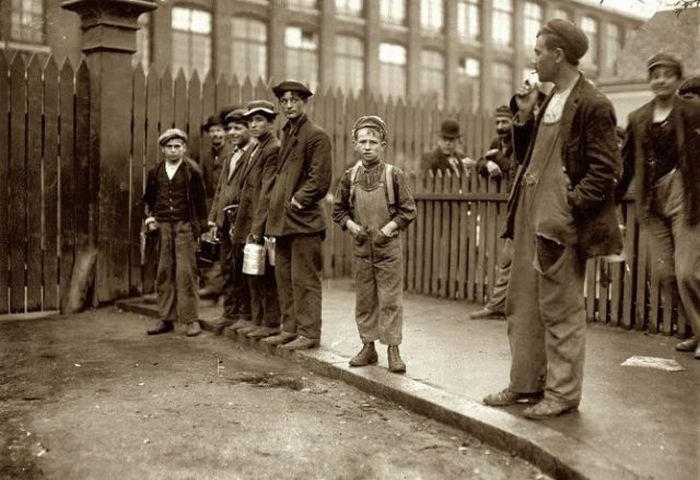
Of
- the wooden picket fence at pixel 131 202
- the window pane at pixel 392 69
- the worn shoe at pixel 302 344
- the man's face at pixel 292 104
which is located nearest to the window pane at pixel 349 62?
the window pane at pixel 392 69

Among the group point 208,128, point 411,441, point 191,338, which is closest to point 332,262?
point 208,128

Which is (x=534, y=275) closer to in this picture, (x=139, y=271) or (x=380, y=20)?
(x=139, y=271)

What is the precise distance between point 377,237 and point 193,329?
2.80m

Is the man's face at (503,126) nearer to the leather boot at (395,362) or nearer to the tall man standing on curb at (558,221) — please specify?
the leather boot at (395,362)

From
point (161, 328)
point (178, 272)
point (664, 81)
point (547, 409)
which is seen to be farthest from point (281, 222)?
point (664, 81)

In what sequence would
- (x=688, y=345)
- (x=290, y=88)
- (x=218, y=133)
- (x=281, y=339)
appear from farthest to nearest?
1. (x=218, y=133)
2. (x=281, y=339)
3. (x=290, y=88)
4. (x=688, y=345)

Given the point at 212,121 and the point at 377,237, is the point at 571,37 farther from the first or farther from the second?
the point at 212,121

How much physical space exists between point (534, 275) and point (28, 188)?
20.0 ft

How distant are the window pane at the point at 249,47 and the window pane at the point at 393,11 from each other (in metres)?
6.95

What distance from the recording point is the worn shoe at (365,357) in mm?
6125

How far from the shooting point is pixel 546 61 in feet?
15.3

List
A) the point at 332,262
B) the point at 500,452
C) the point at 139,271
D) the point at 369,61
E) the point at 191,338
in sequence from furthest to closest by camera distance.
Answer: the point at 369,61
the point at 332,262
the point at 139,271
the point at 191,338
the point at 500,452

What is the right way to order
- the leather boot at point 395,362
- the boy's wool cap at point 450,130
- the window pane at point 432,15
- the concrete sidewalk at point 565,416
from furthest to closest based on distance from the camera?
the window pane at point 432,15, the boy's wool cap at point 450,130, the leather boot at point 395,362, the concrete sidewalk at point 565,416

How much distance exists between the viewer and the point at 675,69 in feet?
20.3
